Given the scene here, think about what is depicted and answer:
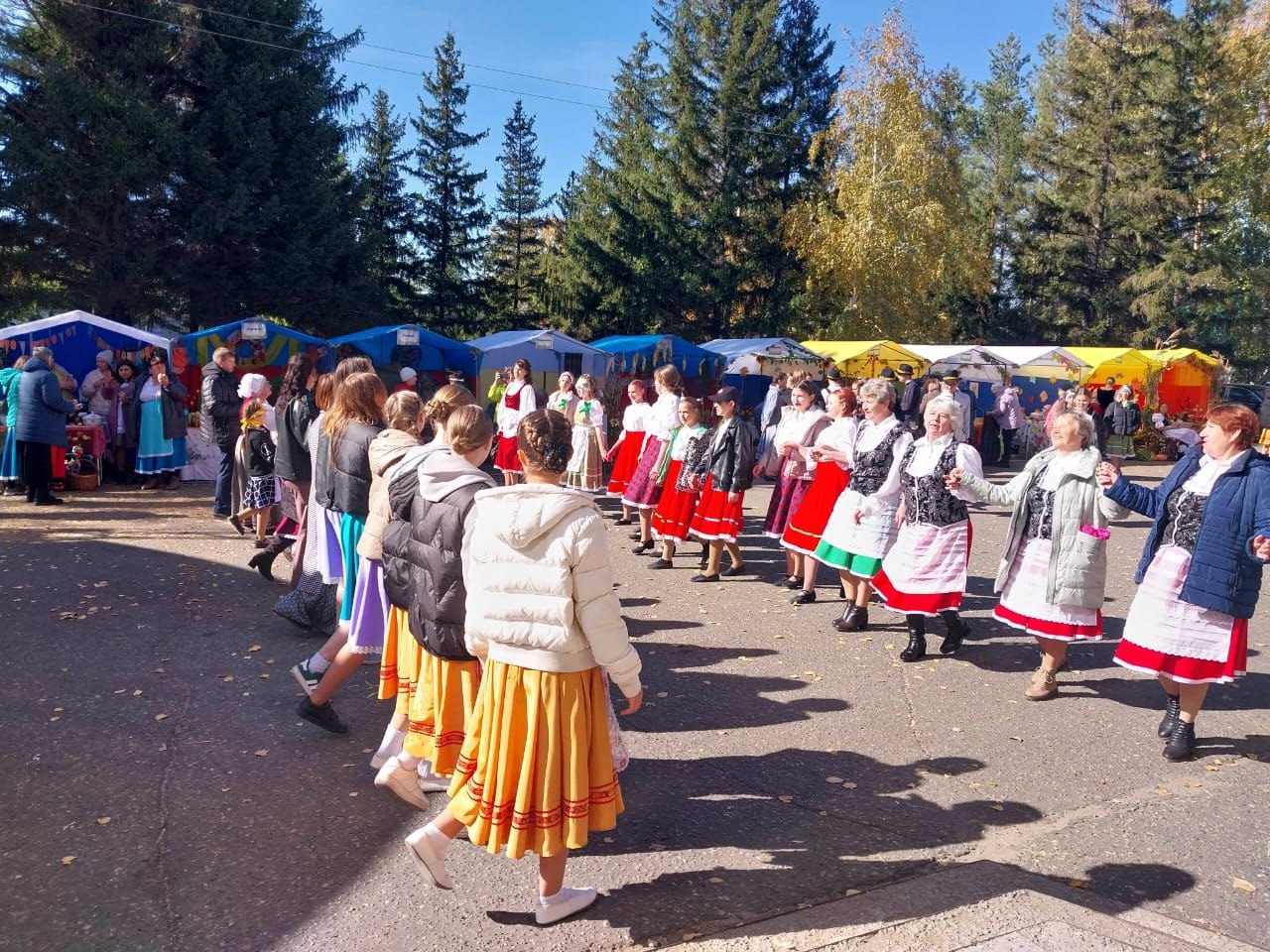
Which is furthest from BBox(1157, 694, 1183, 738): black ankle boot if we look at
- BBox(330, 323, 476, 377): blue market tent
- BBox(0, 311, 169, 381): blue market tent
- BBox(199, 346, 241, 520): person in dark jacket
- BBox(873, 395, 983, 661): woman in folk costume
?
BBox(330, 323, 476, 377): blue market tent

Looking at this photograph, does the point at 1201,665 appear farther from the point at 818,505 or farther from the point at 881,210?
the point at 881,210

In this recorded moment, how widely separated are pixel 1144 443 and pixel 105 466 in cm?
2390

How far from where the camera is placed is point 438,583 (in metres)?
3.57

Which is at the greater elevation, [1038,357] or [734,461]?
[1038,357]

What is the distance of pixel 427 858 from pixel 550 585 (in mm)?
1104

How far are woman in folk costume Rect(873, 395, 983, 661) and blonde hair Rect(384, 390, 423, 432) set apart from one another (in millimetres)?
3451

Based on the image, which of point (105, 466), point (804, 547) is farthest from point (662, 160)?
point (804, 547)

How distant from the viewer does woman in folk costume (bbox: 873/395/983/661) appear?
20.8 feet

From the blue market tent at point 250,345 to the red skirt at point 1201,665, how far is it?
1330 cm

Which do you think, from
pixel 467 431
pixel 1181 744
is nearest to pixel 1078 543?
pixel 1181 744

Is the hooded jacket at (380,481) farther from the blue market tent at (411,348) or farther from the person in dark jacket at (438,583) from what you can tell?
the blue market tent at (411,348)

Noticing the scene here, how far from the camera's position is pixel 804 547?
7.90m

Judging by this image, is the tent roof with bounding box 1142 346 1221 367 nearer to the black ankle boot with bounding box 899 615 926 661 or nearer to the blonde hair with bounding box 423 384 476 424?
the black ankle boot with bounding box 899 615 926 661

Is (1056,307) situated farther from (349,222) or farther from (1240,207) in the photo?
(349,222)
